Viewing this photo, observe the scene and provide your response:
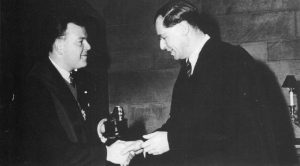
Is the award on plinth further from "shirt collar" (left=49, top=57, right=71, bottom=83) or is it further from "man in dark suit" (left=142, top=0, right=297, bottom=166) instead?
"shirt collar" (left=49, top=57, right=71, bottom=83)

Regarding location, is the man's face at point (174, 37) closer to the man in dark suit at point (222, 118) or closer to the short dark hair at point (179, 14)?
the short dark hair at point (179, 14)

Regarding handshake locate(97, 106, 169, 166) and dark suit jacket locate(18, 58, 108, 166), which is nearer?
dark suit jacket locate(18, 58, 108, 166)

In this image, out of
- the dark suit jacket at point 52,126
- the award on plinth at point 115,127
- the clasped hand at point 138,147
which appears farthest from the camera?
the award on plinth at point 115,127

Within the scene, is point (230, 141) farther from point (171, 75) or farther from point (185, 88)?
point (171, 75)

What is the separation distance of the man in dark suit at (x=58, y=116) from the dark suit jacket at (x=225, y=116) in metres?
0.45

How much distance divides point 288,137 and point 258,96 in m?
1.53

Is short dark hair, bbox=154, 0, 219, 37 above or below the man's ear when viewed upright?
above

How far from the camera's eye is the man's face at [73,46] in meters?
2.32

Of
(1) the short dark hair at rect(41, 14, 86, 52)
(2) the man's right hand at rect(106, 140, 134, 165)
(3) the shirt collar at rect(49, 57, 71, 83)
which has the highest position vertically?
(1) the short dark hair at rect(41, 14, 86, 52)

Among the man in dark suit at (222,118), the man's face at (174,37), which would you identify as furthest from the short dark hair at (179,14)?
the man in dark suit at (222,118)

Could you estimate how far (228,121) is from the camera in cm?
197

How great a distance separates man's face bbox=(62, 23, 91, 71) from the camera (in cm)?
232

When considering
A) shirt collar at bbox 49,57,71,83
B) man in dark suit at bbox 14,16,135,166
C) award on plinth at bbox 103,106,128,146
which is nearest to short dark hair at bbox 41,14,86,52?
man in dark suit at bbox 14,16,135,166

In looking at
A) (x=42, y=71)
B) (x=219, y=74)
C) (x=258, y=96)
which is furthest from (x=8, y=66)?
(x=258, y=96)
